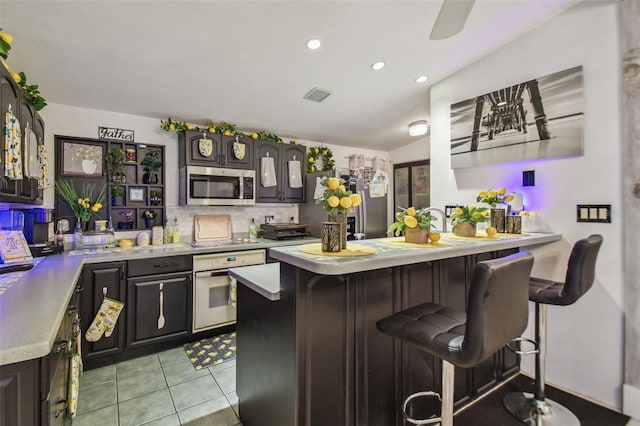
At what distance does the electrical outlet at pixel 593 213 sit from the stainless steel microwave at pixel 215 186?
3116 mm

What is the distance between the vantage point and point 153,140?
3.17 m

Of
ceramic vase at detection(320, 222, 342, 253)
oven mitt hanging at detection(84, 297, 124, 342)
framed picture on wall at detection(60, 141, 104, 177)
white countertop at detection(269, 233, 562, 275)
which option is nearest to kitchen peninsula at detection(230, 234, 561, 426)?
white countertop at detection(269, 233, 562, 275)

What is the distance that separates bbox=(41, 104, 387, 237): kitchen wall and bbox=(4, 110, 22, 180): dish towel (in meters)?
1.28

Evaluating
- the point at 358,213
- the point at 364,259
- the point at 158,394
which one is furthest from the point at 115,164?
the point at 364,259

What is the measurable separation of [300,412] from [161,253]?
2.05m

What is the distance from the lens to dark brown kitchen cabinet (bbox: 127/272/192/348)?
2529mm

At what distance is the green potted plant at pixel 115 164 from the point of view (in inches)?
114

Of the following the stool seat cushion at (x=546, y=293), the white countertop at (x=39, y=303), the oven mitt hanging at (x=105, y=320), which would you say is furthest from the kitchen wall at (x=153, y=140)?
the stool seat cushion at (x=546, y=293)

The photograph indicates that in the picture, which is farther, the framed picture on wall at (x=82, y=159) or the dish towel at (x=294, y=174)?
the dish towel at (x=294, y=174)

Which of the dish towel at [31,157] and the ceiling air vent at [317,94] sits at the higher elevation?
the ceiling air vent at [317,94]

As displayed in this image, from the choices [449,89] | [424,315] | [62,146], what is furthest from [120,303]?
[449,89]

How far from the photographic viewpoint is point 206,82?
262 centimetres

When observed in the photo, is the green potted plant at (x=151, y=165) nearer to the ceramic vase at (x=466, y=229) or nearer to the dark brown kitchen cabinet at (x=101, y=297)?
the dark brown kitchen cabinet at (x=101, y=297)

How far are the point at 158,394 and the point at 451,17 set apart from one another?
3.29 meters
